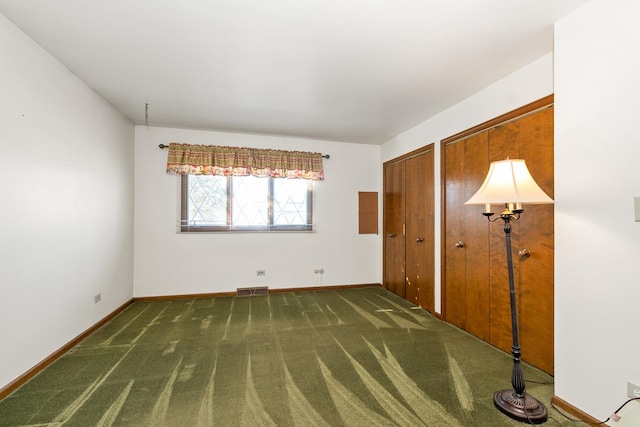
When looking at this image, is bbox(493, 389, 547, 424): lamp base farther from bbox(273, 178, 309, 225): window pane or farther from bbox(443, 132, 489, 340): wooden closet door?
bbox(273, 178, 309, 225): window pane

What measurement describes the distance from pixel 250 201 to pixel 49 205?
2.45 meters

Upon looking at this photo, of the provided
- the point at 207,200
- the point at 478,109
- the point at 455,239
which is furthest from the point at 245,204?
the point at 478,109

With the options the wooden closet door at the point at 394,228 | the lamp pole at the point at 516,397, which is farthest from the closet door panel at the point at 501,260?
the wooden closet door at the point at 394,228

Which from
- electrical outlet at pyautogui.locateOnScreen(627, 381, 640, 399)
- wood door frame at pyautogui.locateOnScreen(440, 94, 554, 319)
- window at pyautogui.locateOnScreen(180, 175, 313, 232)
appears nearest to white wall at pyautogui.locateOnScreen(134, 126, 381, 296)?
window at pyautogui.locateOnScreen(180, 175, 313, 232)

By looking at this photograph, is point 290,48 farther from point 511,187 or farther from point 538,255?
point 538,255

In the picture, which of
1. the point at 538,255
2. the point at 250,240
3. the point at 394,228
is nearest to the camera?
the point at 538,255

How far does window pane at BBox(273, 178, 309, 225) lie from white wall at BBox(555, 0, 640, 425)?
3.42 meters

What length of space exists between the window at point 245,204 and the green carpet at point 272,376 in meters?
1.49

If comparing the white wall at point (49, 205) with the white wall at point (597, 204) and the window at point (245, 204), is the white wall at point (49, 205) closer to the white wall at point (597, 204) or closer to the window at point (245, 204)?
the window at point (245, 204)

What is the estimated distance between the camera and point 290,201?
15.3 ft

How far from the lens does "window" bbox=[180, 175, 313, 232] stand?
14.0 feet

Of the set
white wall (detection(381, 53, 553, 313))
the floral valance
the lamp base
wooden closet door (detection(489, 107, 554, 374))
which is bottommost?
the lamp base

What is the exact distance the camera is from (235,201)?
441 centimetres

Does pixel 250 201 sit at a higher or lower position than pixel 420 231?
higher
